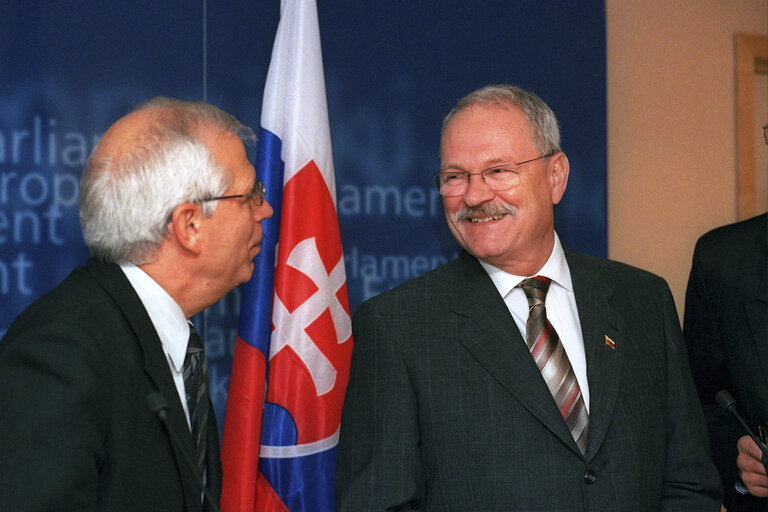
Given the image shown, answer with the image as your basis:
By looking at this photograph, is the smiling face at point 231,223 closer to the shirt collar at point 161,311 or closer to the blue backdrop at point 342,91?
the shirt collar at point 161,311

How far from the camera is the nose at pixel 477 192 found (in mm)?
1789

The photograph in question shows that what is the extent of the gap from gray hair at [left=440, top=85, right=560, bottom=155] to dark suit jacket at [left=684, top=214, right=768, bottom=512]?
1.70 feet

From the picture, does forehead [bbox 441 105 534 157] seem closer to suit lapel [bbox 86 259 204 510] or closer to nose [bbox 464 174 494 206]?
nose [bbox 464 174 494 206]

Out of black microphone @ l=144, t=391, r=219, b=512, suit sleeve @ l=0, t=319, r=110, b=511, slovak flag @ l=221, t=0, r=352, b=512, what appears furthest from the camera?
slovak flag @ l=221, t=0, r=352, b=512

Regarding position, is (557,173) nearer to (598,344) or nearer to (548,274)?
(548,274)

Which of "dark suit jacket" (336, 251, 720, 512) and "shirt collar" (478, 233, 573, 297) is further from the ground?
"shirt collar" (478, 233, 573, 297)

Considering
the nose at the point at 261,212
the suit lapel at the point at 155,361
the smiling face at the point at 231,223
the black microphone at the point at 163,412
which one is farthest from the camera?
the nose at the point at 261,212

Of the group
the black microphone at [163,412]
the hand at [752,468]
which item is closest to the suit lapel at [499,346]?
the hand at [752,468]

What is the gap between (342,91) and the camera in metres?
2.93

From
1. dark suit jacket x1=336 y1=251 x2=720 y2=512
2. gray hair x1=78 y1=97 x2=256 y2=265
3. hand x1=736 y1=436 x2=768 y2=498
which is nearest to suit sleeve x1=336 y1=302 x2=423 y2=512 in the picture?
dark suit jacket x1=336 y1=251 x2=720 y2=512

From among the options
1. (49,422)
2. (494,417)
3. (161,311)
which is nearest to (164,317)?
(161,311)

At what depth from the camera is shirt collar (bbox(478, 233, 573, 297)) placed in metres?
1.83

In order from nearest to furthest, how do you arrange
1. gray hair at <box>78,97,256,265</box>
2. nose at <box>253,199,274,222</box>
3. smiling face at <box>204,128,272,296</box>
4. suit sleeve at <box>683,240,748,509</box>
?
gray hair at <box>78,97,256,265</box>
smiling face at <box>204,128,272,296</box>
nose at <box>253,199,274,222</box>
suit sleeve at <box>683,240,748,509</box>

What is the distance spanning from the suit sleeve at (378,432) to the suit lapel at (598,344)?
367 millimetres
